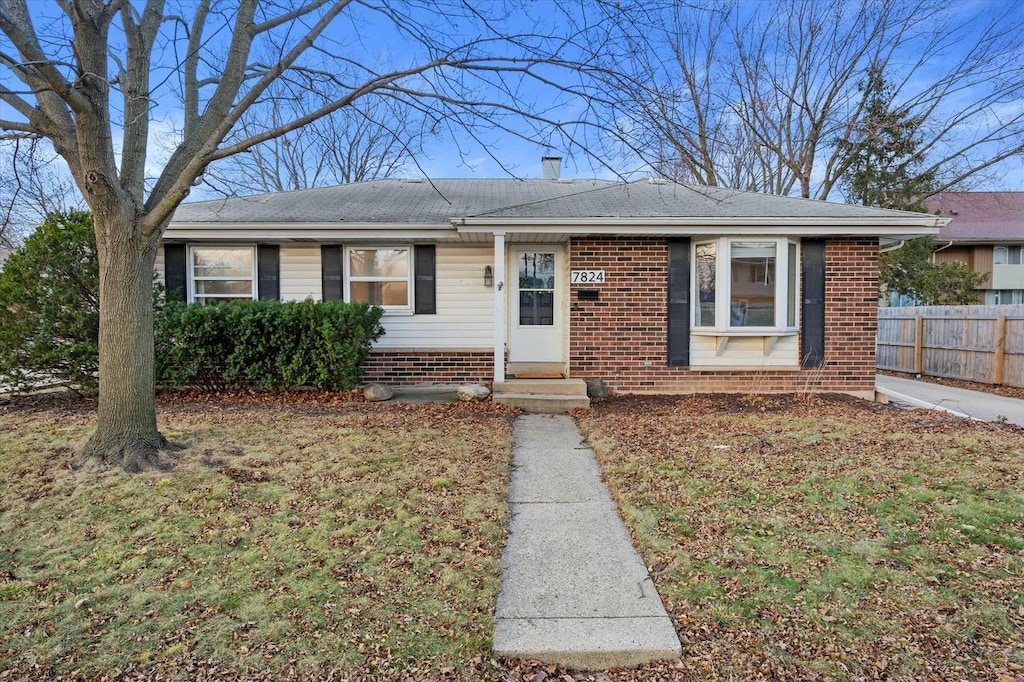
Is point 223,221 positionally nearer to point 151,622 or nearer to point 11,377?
point 11,377

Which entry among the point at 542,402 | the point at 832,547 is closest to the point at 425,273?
the point at 542,402

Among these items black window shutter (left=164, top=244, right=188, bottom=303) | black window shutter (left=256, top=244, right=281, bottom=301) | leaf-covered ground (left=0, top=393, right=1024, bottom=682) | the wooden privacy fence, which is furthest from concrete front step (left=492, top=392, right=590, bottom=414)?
the wooden privacy fence

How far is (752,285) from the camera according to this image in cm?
859

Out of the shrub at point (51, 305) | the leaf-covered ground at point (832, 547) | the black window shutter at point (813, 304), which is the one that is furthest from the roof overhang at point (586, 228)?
the leaf-covered ground at point (832, 547)

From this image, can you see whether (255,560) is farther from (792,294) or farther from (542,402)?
(792,294)

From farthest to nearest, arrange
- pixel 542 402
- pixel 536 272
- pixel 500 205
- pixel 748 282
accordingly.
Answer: pixel 500 205, pixel 536 272, pixel 748 282, pixel 542 402

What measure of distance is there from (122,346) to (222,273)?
4.88 m

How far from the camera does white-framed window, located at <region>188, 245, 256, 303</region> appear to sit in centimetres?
925

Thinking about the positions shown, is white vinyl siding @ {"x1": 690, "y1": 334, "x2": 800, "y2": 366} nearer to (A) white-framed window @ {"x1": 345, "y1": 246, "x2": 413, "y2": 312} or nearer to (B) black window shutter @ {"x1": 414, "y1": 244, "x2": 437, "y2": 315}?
(B) black window shutter @ {"x1": 414, "y1": 244, "x2": 437, "y2": 315}

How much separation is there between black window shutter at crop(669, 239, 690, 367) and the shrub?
26.8ft

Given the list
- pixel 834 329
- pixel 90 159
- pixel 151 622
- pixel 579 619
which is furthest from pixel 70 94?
pixel 834 329

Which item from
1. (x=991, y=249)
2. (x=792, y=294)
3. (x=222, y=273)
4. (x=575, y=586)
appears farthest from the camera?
(x=991, y=249)

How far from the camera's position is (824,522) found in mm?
3725

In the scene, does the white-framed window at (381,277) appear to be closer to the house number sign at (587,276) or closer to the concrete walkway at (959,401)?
the house number sign at (587,276)
